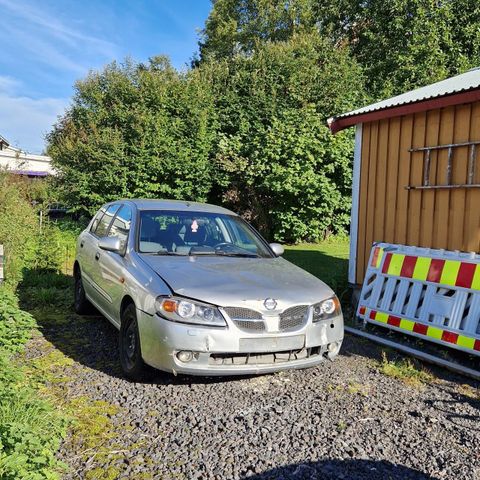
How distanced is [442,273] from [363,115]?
2.98 metres

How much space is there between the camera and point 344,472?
2969mm

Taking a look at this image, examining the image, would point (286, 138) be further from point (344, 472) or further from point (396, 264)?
point (344, 472)

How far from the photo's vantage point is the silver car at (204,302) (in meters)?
3.82

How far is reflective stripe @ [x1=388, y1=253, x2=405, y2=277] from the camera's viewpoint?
609cm

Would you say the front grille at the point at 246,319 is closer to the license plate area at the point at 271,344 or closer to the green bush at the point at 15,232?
the license plate area at the point at 271,344

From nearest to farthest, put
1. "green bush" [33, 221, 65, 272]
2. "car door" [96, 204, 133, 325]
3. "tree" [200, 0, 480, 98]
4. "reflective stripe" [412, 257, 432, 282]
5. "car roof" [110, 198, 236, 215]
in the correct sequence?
"car door" [96, 204, 133, 325]
"car roof" [110, 198, 236, 215]
"reflective stripe" [412, 257, 432, 282]
"green bush" [33, 221, 65, 272]
"tree" [200, 0, 480, 98]

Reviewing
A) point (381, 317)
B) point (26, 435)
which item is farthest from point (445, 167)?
point (26, 435)

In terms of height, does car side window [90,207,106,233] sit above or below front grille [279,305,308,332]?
above

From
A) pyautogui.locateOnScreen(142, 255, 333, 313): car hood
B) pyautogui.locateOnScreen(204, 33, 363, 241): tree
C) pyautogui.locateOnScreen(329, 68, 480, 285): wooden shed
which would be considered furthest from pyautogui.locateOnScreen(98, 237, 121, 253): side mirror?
pyautogui.locateOnScreen(204, 33, 363, 241): tree

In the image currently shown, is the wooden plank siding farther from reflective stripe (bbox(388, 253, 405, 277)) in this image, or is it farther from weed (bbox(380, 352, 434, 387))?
weed (bbox(380, 352, 434, 387))

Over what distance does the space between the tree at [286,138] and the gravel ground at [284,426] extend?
9734 mm

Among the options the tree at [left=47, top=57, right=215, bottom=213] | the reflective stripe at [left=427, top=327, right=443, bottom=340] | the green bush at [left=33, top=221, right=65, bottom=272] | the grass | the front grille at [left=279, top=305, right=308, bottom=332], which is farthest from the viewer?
the tree at [left=47, top=57, right=215, bottom=213]

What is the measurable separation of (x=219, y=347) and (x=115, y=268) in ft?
5.38

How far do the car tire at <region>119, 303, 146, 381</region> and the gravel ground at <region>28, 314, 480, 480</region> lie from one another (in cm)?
12
